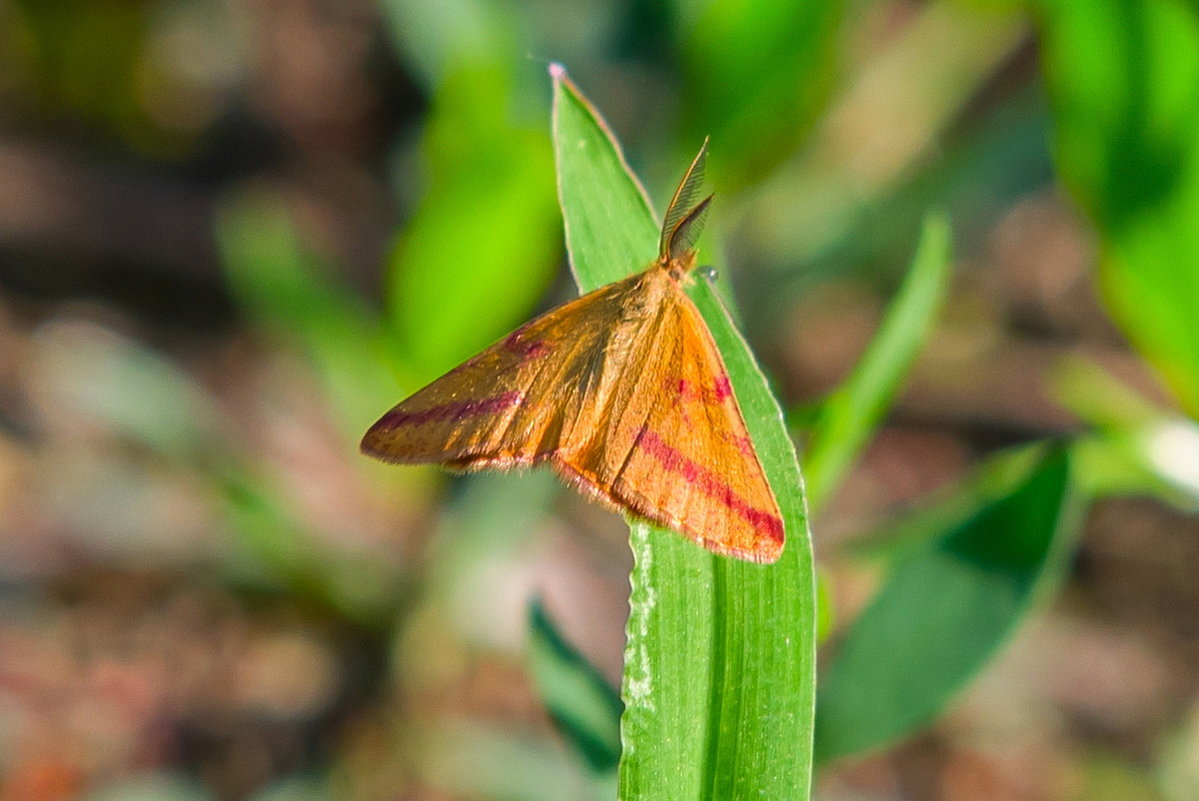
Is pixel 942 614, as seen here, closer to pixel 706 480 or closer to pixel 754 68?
pixel 706 480

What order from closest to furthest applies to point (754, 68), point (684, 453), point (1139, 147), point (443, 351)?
point (684, 453)
point (1139, 147)
point (754, 68)
point (443, 351)

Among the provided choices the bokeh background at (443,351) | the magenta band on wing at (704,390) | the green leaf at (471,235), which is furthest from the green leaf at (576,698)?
the green leaf at (471,235)

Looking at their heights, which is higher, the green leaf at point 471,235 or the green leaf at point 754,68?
the green leaf at point 754,68

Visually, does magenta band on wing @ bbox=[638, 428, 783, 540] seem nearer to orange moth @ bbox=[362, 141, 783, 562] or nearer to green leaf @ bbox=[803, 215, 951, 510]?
orange moth @ bbox=[362, 141, 783, 562]

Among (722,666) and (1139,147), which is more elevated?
(1139,147)

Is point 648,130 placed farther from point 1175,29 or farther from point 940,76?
point 1175,29

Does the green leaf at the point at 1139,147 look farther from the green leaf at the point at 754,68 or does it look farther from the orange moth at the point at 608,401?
the orange moth at the point at 608,401

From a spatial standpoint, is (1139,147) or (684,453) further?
(1139,147)

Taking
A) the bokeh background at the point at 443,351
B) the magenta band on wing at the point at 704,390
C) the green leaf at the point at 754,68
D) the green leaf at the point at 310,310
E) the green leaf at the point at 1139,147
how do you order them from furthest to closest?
1. the green leaf at the point at 310,310
2. the bokeh background at the point at 443,351
3. the green leaf at the point at 754,68
4. the green leaf at the point at 1139,147
5. the magenta band on wing at the point at 704,390

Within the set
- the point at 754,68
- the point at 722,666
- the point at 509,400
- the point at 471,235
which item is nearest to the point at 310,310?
the point at 471,235
